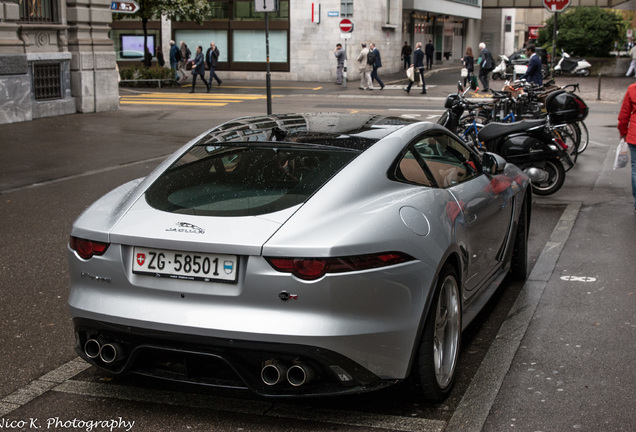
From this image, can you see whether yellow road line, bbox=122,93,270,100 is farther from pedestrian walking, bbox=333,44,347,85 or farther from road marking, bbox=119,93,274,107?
pedestrian walking, bbox=333,44,347,85

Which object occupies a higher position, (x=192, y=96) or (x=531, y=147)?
(x=531, y=147)

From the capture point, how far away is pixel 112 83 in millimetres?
22312

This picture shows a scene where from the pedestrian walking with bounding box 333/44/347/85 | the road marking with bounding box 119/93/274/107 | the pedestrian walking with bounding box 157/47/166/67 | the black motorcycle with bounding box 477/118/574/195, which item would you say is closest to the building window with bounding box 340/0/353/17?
the pedestrian walking with bounding box 333/44/347/85

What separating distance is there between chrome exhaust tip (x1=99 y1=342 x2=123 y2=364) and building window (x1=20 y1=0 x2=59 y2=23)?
1695 cm

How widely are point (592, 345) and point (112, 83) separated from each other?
19008 mm

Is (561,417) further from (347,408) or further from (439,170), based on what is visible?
(439,170)

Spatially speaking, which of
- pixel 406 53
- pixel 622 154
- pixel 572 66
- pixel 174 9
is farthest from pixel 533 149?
pixel 406 53

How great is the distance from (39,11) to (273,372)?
18.1 metres

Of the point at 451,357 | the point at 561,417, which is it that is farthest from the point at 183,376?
the point at 561,417

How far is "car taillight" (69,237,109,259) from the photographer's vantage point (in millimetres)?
4008

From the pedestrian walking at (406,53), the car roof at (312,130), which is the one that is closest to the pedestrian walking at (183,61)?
the pedestrian walking at (406,53)

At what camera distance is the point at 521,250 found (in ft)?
21.5

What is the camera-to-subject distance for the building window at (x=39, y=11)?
19281mm

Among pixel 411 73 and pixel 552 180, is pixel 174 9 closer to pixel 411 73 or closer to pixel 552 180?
pixel 411 73
